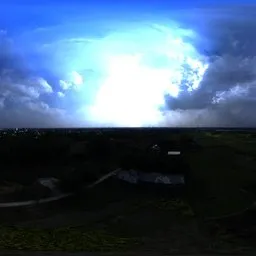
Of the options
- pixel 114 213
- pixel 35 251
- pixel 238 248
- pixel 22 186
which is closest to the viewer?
pixel 35 251

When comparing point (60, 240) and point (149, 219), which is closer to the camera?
point (60, 240)

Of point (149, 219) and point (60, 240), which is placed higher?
point (60, 240)

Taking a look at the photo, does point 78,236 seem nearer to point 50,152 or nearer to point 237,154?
point 50,152

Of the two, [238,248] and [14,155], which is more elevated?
[14,155]

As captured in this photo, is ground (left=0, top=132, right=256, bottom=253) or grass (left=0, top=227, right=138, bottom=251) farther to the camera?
ground (left=0, top=132, right=256, bottom=253)

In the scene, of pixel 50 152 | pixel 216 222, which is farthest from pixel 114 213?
pixel 50 152

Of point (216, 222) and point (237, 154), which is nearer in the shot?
point (216, 222)

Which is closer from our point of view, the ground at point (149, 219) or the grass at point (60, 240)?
the grass at point (60, 240)

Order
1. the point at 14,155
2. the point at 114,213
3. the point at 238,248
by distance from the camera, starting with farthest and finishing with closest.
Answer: the point at 14,155 → the point at 114,213 → the point at 238,248
